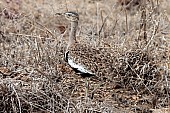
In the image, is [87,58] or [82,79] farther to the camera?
[82,79]

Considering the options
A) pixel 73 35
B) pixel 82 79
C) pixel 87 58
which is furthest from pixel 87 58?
pixel 82 79

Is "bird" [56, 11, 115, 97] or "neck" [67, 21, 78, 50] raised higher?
"neck" [67, 21, 78, 50]

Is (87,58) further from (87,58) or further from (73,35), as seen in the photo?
(73,35)

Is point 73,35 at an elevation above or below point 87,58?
above

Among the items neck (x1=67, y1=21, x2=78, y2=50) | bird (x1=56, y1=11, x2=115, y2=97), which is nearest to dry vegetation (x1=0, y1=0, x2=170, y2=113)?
bird (x1=56, y1=11, x2=115, y2=97)

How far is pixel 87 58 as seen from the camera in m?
4.32

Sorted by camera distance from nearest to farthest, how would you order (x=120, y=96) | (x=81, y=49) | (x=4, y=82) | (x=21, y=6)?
(x=4, y=82) → (x=81, y=49) → (x=120, y=96) → (x=21, y=6)

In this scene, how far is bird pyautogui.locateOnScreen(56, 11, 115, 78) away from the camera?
13.9ft

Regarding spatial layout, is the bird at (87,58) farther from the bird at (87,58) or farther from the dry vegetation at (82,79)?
the dry vegetation at (82,79)

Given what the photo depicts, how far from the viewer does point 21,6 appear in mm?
7871

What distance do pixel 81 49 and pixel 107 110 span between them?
0.66 metres

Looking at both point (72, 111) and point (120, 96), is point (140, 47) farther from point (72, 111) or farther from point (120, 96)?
point (72, 111)

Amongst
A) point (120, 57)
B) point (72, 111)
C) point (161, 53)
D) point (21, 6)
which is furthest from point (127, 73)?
point (21, 6)

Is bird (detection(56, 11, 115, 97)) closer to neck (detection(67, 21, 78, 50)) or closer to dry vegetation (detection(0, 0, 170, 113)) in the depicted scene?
neck (detection(67, 21, 78, 50))
